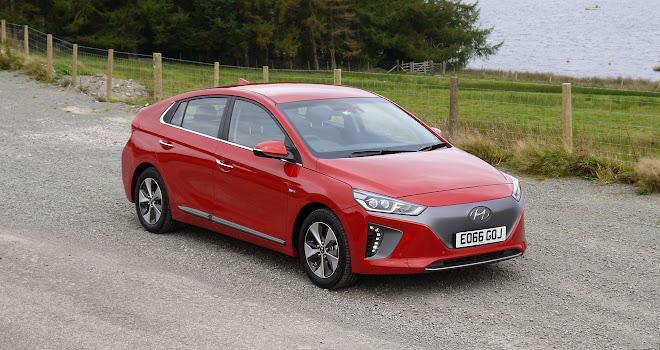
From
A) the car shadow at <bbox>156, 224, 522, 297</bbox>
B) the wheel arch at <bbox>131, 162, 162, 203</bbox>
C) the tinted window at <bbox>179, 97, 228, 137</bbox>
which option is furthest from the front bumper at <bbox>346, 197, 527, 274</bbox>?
the wheel arch at <bbox>131, 162, 162, 203</bbox>

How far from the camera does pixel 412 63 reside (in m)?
72.3

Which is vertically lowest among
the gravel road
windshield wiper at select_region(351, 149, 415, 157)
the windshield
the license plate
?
the gravel road

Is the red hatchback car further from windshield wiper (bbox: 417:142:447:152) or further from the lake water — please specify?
the lake water

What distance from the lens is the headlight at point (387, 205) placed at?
19.7 feet

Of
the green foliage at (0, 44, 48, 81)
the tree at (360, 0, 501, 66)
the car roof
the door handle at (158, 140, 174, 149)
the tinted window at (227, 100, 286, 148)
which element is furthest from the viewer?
the tree at (360, 0, 501, 66)

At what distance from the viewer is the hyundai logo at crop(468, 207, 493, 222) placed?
20.1ft

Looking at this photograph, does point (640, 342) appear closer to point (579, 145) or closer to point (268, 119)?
point (268, 119)

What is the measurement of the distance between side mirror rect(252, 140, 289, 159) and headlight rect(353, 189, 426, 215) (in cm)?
86

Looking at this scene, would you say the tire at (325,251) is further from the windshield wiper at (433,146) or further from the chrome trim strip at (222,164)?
the windshield wiper at (433,146)

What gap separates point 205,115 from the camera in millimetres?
7797

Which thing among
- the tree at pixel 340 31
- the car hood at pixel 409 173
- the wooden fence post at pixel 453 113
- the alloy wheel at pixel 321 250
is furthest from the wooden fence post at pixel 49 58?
the tree at pixel 340 31

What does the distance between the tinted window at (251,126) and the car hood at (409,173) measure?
0.73 meters

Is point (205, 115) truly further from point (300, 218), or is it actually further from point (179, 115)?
point (300, 218)

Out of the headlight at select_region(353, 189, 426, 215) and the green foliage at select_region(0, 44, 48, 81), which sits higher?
the green foliage at select_region(0, 44, 48, 81)
